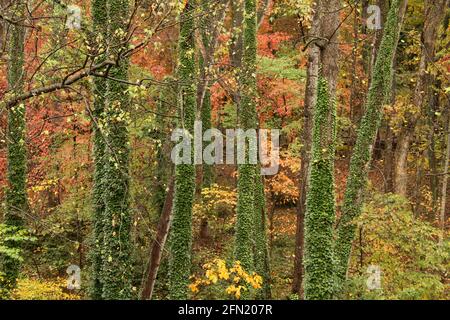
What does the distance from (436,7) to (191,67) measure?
810cm

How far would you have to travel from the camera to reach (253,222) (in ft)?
52.4

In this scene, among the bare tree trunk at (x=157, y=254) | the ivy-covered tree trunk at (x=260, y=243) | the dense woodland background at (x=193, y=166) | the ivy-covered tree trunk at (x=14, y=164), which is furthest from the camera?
the ivy-covered tree trunk at (x=260, y=243)

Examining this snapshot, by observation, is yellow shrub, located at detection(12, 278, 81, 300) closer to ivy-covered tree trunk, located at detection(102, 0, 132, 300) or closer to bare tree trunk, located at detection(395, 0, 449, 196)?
ivy-covered tree trunk, located at detection(102, 0, 132, 300)

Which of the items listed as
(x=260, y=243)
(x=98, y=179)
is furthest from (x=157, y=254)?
(x=260, y=243)

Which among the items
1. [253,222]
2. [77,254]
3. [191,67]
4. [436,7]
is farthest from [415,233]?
[77,254]

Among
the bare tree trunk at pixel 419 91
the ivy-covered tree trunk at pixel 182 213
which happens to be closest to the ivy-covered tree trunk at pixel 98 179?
the ivy-covered tree trunk at pixel 182 213

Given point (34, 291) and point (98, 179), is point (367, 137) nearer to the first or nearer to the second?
point (98, 179)

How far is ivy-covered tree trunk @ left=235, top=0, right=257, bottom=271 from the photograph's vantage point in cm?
1467

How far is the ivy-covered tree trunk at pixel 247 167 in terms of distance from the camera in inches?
578

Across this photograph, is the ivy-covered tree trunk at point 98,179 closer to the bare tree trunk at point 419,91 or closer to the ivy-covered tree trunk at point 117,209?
the ivy-covered tree trunk at point 117,209

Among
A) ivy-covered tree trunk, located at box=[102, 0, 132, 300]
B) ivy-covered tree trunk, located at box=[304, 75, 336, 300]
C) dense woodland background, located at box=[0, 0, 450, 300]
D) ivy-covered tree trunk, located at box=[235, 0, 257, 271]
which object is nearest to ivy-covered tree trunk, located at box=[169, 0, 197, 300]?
dense woodland background, located at box=[0, 0, 450, 300]

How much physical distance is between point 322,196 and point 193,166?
4530 millimetres

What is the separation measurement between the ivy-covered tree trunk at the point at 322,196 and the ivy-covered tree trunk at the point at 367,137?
1.99 meters

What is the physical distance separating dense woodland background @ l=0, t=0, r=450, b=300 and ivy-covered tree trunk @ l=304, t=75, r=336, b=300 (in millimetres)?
29
